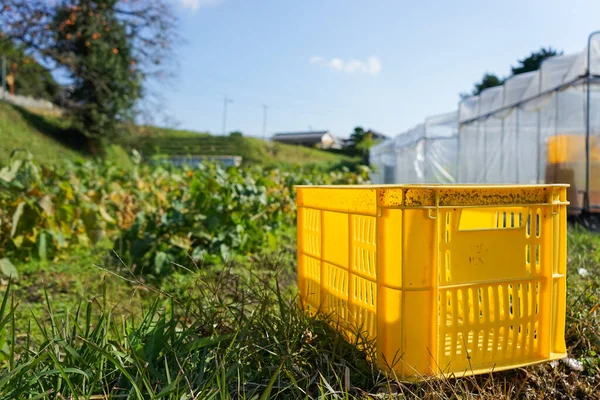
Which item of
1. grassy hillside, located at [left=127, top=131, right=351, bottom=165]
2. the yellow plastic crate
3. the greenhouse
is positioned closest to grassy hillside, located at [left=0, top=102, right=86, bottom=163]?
grassy hillside, located at [left=127, top=131, right=351, bottom=165]

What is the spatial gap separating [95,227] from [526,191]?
486cm

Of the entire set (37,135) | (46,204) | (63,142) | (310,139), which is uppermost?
(310,139)

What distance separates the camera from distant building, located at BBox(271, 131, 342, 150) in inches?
2366

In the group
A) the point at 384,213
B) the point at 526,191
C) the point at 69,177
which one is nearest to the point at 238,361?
the point at 384,213

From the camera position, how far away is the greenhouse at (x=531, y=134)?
29.1 ft

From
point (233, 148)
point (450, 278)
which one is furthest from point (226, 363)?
point (233, 148)

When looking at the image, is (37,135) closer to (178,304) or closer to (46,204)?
(46,204)

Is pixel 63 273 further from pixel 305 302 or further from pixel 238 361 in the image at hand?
pixel 238 361

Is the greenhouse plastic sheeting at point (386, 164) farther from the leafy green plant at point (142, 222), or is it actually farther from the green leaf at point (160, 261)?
the green leaf at point (160, 261)

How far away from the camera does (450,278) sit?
200 centimetres

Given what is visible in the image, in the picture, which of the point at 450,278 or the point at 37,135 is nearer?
the point at 450,278

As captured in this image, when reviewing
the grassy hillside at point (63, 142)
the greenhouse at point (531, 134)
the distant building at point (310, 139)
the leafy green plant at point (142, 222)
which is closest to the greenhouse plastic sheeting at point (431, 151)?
the greenhouse at point (531, 134)

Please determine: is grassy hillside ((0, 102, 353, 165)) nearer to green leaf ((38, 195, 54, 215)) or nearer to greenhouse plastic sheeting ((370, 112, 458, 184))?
greenhouse plastic sheeting ((370, 112, 458, 184))

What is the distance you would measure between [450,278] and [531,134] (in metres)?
11.0
